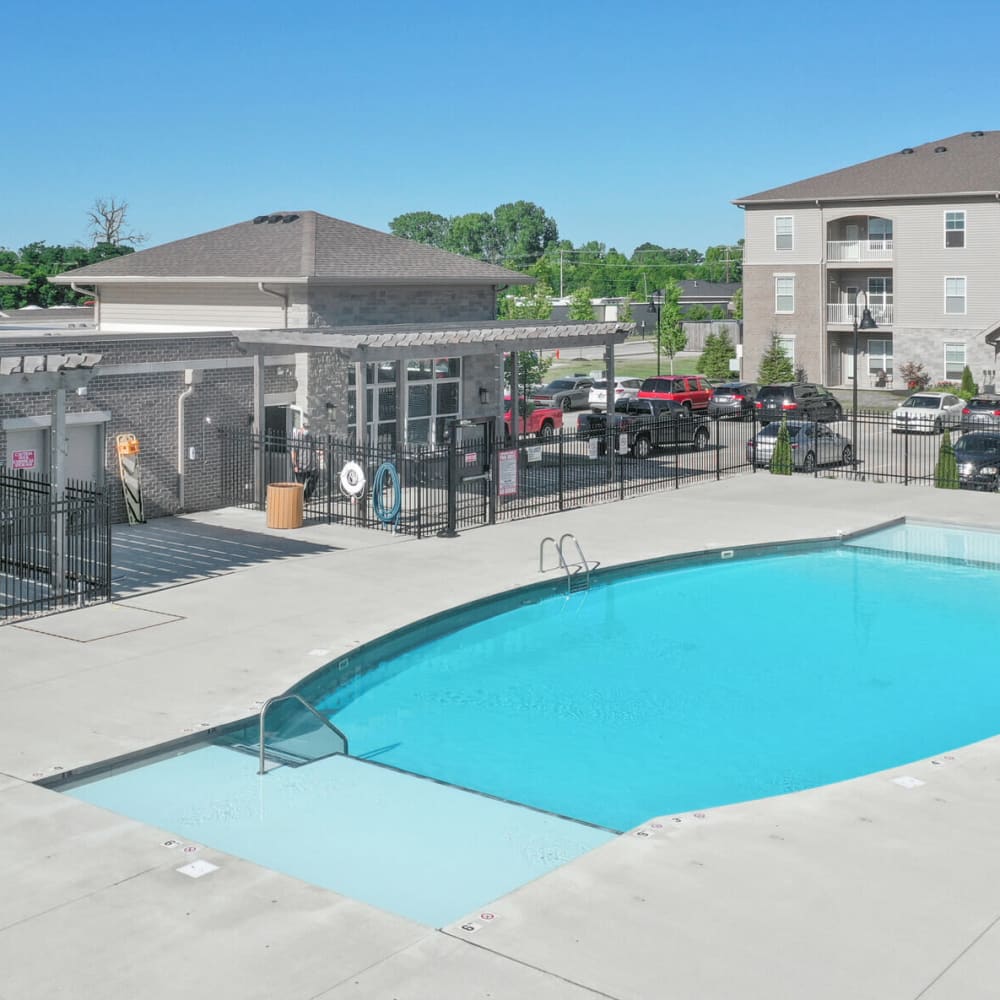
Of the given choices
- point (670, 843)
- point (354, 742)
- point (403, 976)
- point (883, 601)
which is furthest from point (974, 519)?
point (403, 976)

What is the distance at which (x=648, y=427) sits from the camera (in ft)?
112

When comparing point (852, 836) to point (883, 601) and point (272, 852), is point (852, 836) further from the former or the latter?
point (883, 601)

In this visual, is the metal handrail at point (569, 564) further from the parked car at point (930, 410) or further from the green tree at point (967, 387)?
the green tree at point (967, 387)

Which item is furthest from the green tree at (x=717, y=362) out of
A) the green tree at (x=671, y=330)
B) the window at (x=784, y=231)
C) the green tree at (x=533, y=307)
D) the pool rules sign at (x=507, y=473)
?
the pool rules sign at (x=507, y=473)

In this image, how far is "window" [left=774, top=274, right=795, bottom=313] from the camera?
206 feet

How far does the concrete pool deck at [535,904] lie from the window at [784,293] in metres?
50.6

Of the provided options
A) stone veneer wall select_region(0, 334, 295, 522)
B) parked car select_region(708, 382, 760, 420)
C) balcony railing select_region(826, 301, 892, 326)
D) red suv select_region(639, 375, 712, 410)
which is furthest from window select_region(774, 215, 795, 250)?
stone veneer wall select_region(0, 334, 295, 522)

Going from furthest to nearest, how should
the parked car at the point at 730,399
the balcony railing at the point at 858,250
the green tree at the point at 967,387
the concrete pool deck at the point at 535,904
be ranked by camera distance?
the balcony railing at the point at 858,250 → the green tree at the point at 967,387 → the parked car at the point at 730,399 → the concrete pool deck at the point at 535,904

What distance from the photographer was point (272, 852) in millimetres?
11352

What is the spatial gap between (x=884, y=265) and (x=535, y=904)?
54487 millimetres

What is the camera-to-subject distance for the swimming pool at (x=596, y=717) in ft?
38.5

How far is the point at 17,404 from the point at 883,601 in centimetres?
1441

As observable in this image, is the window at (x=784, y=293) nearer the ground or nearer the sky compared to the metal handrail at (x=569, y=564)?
nearer the sky

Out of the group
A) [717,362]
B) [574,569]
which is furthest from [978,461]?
[717,362]
